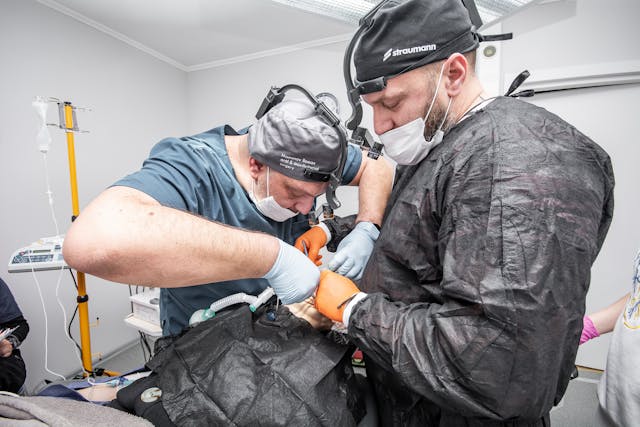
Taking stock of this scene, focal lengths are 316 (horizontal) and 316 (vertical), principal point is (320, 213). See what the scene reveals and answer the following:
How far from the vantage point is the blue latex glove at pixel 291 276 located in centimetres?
89

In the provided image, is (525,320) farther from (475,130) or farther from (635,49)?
(635,49)

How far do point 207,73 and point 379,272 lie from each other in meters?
3.63

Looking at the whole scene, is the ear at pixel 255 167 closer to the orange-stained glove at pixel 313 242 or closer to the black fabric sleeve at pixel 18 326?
the orange-stained glove at pixel 313 242

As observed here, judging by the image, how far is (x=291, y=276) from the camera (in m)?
0.91

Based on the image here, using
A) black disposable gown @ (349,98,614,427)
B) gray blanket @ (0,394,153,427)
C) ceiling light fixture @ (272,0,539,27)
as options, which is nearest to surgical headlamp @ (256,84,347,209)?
black disposable gown @ (349,98,614,427)

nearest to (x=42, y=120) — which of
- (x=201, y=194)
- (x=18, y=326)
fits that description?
(x=18, y=326)

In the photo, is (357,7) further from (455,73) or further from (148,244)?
(148,244)

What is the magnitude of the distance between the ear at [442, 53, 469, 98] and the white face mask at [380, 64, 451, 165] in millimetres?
20

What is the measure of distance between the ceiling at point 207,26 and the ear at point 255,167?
5.02 feet

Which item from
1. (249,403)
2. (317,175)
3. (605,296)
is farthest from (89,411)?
(605,296)

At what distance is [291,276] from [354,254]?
402 millimetres

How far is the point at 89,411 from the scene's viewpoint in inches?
26.3

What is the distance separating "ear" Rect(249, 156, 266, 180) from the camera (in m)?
1.16

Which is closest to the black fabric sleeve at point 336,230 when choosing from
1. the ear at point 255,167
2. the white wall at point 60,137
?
the ear at point 255,167
